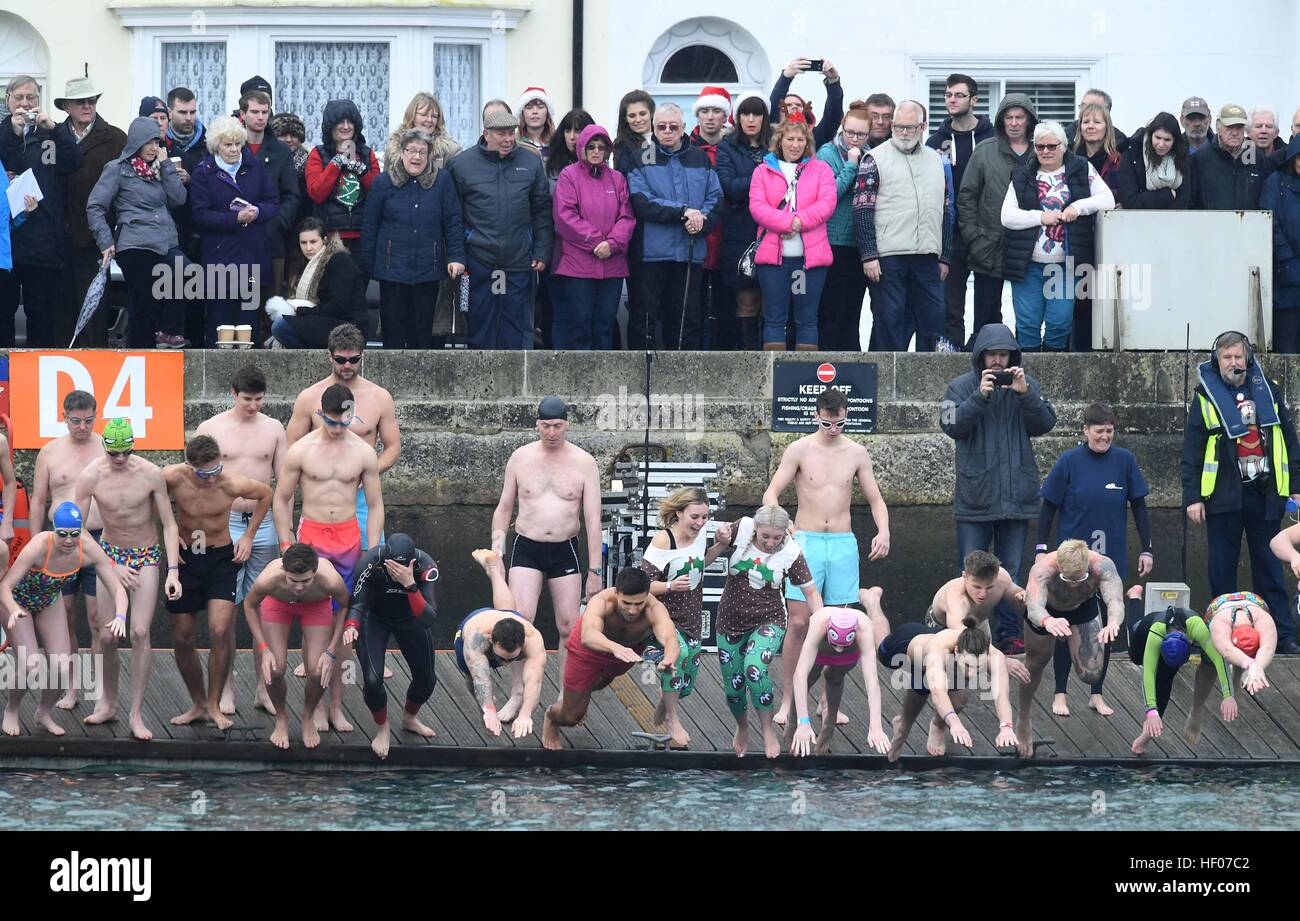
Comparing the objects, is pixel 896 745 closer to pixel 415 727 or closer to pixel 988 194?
pixel 415 727

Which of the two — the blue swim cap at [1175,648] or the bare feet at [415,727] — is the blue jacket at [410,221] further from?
the blue swim cap at [1175,648]

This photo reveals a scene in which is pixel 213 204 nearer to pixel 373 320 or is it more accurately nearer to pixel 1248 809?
pixel 373 320

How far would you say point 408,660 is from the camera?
15.8m

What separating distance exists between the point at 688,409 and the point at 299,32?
20.8ft

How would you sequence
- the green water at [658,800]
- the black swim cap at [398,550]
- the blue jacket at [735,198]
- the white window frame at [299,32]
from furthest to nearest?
the white window frame at [299,32] → the blue jacket at [735,198] → the black swim cap at [398,550] → the green water at [658,800]

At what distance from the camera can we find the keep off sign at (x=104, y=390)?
18203mm

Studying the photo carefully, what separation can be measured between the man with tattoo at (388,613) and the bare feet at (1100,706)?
15.2ft

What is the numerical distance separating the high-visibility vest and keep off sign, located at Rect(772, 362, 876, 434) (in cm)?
268

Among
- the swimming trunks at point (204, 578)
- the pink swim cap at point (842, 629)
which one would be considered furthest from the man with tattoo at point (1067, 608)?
the swimming trunks at point (204, 578)

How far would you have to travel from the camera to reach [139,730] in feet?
52.1

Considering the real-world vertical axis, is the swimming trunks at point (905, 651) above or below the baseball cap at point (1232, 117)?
below

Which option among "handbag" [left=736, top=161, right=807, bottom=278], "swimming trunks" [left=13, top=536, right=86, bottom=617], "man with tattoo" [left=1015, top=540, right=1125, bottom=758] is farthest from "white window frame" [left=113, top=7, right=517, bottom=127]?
"man with tattoo" [left=1015, top=540, right=1125, bottom=758]

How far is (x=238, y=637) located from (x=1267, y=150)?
8.93m

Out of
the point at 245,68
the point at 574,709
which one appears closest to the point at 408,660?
the point at 574,709
